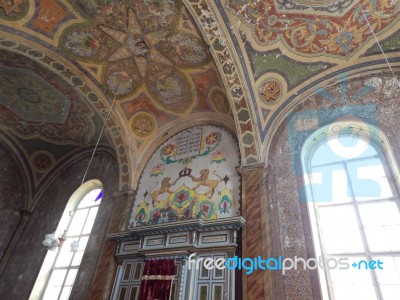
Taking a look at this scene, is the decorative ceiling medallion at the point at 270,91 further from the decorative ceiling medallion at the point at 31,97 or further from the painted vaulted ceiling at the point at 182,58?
the decorative ceiling medallion at the point at 31,97

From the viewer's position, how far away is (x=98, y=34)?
7.15 metres

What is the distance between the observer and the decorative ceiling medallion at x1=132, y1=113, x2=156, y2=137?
8711mm

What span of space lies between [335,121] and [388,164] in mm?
1352

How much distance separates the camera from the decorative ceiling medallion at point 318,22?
5.86 metres

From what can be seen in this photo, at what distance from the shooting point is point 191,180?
7203 millimetres

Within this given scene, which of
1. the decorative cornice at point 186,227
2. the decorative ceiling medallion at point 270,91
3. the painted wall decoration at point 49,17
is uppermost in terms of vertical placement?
the painted wall decoration at point 49,17

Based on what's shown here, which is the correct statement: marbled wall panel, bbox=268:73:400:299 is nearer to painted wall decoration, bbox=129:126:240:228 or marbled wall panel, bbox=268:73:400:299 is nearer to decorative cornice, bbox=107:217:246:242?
decorative cornice, bbox=107:217:246:242

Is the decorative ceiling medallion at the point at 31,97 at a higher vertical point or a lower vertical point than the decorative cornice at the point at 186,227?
higher

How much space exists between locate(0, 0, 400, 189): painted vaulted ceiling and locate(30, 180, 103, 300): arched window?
1765 mm

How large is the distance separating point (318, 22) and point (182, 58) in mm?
3209

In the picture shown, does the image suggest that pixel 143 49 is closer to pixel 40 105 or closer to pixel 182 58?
pixel 182 58

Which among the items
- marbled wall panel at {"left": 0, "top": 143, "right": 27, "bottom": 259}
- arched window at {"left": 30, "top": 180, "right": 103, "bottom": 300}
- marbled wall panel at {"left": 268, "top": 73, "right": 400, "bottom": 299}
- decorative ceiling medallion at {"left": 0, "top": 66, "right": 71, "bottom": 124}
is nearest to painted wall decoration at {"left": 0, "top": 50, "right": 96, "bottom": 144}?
decorative ceiling medallion at {"left": 0, "top": 66, "right": 71, "bottom": 124}

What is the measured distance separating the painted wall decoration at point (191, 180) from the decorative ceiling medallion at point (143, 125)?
674mm

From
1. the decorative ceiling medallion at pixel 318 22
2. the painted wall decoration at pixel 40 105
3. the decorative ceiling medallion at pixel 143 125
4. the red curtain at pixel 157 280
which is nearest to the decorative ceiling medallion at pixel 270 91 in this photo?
the decorative ceiling medallion at pixel 318 22
